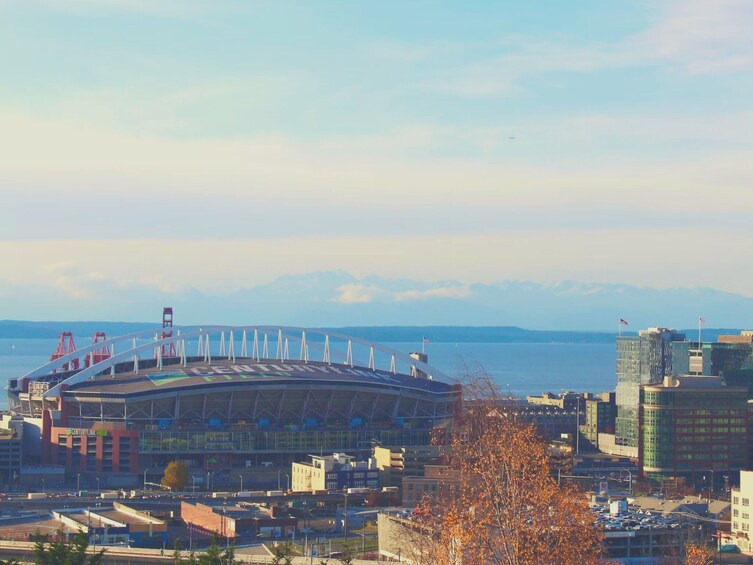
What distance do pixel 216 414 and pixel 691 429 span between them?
117 feet

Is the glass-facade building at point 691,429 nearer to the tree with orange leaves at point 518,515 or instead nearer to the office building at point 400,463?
the office building at point 400,463

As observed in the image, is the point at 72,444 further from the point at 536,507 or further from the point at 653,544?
the point at 536,507

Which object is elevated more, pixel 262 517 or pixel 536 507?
pixel 536 507

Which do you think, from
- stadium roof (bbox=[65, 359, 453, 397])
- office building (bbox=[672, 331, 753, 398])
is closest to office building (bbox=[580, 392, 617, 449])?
office building (bbox=[672, 331, 753, 398])

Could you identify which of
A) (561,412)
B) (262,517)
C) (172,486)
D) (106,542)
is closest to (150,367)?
(172,486)

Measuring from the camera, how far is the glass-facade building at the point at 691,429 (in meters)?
116

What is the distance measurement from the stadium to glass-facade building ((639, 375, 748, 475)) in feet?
49.6

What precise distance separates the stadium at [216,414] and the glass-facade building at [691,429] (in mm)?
15126

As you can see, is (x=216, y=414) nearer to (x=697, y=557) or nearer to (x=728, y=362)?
(x=728, y=362)

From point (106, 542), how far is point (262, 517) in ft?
40.4

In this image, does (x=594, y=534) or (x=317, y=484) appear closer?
(x=594, y=534)

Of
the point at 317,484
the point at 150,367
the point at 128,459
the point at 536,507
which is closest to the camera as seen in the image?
the point at 536,507

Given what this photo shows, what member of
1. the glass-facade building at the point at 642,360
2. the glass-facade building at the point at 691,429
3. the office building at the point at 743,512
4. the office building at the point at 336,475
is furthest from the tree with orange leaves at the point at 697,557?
the glass-facade building at the point at 642,360

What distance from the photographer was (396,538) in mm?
58000
